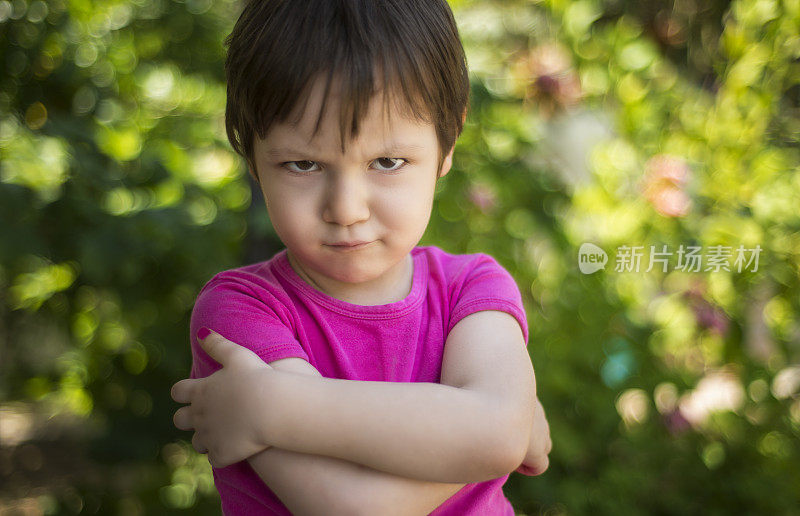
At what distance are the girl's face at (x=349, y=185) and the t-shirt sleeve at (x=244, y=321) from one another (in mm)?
96

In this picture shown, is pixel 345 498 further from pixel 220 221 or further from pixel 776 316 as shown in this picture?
pixel 776 316

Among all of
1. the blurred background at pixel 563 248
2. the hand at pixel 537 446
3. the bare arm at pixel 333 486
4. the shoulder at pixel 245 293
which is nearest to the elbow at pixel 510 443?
the bare arm at pixel 333 486

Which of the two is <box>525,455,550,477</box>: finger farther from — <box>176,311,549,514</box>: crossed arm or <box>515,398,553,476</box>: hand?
<box>176,311,549,514</box>: crossed arm

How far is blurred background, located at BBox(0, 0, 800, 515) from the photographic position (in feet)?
7.16

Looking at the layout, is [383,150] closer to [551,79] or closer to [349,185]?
[349,185]

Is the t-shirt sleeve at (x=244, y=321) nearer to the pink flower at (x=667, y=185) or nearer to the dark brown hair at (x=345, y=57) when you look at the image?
the dark brown hair at (x=345, y=57)

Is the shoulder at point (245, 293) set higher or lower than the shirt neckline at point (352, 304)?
higher

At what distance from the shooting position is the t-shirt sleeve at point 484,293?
111cm

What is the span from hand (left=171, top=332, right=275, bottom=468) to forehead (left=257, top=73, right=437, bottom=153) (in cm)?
30

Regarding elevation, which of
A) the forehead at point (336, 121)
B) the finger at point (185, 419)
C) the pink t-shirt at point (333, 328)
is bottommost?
the finger at point (185, 419)

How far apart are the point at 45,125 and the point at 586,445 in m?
2.01

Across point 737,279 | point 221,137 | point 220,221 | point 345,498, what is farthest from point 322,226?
point 737,279

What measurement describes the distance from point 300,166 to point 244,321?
0.24 m

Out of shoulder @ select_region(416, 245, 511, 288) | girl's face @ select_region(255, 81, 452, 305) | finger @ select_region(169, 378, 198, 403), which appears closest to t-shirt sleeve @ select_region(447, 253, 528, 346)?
shoulder @ select_region(416, 245, 511, 288)
